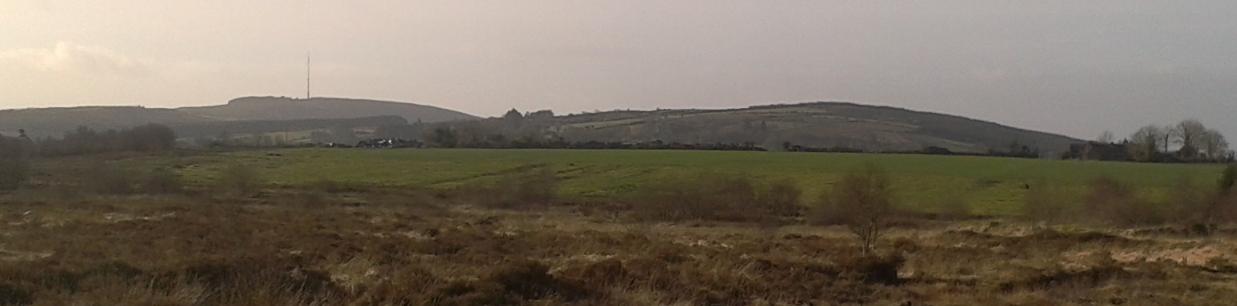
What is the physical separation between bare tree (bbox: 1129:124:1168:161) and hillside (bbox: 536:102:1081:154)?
3241 cm

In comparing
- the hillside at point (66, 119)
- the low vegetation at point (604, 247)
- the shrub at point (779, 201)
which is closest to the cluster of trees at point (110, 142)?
the low vegetation at point (604, 247)

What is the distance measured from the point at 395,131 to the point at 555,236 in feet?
385

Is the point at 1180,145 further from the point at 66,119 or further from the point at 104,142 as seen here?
the point at 66,119

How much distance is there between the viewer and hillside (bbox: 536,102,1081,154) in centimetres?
13275

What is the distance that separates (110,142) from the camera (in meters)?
89.6

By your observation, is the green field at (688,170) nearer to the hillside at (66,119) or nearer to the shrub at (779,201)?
the shrub at (779,201)

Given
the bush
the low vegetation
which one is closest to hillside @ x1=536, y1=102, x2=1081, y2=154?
the low vegetation

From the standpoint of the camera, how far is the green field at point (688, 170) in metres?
60.4

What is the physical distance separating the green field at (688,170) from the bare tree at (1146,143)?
8209mm

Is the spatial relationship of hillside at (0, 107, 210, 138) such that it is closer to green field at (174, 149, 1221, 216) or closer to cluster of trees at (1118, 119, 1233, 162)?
green field at (174, 149, 1221, 216)

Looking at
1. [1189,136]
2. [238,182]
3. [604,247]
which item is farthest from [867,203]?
[1189,136]

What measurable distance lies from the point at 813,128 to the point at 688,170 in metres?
81.8

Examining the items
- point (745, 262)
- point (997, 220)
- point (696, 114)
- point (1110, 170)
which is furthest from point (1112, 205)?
point (696, 114)

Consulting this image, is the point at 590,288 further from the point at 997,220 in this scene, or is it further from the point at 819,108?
the point at 819,108
